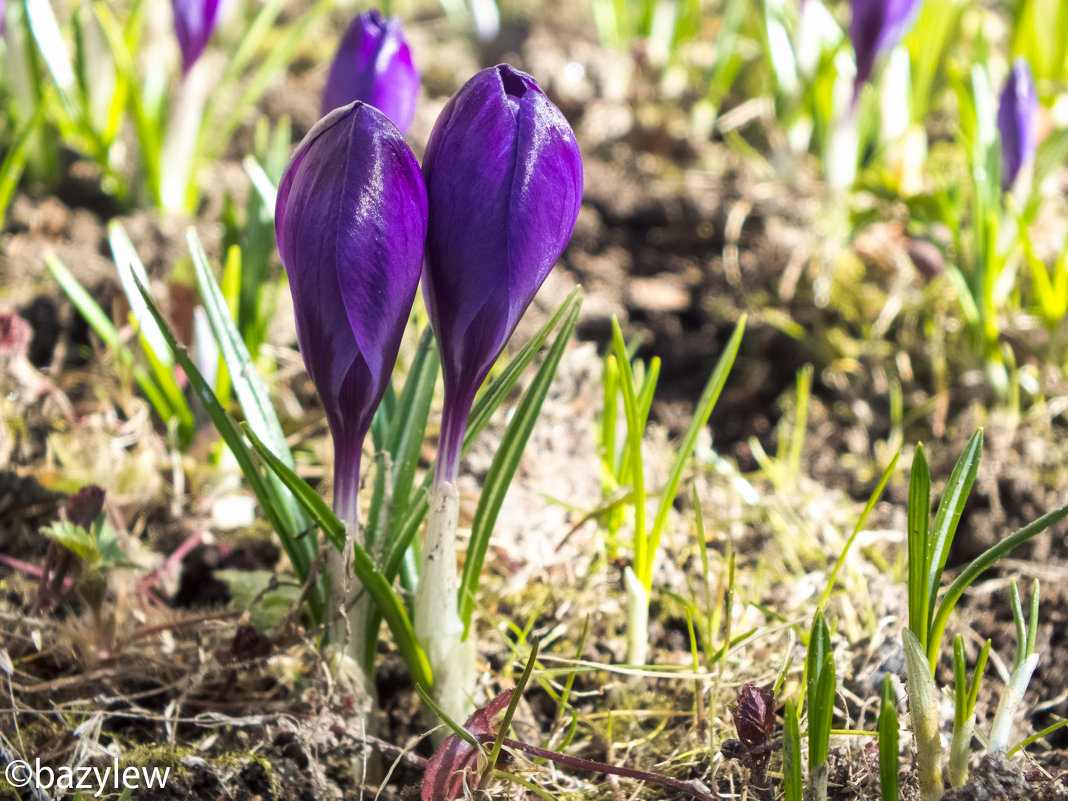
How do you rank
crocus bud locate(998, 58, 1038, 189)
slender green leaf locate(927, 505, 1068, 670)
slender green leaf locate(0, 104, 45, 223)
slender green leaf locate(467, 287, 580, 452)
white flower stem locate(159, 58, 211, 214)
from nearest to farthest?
slender green leaf locate(927, 505, 1068, 670)
slender green leaf locate(467, 287, 580, 452)
slender green leaf locate(0, 104, 45, 223)
crocus bud locate(998, 58, 1038, 189)
white flower stem locate(159, 58, 211, 214)

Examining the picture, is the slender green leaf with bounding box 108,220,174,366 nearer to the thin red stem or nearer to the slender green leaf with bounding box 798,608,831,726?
the thin red stem

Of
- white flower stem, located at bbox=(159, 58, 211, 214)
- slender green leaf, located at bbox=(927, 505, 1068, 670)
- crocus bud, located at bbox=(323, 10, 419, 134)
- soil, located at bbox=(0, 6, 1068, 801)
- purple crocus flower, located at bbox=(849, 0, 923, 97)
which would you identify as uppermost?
purple crocus flower, located at bbox=(849, 0, 923, 97)

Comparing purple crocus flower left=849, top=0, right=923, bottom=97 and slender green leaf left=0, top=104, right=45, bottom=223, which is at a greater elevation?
purple crocus flower left=849, top=0, right=923, bottom=97

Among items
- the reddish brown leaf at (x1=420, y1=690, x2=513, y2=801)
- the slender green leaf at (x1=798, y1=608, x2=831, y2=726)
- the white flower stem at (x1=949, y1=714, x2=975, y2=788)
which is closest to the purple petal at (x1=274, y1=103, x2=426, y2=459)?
the reddish brown leaf at (x1=420, y1=690, x2=513, y2=801)

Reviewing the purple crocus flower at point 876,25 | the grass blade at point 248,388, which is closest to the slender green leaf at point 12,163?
the grass blade at point 248,388

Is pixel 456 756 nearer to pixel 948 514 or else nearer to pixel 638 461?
pixel 638 461

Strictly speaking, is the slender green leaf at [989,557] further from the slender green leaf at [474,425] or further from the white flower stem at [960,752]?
the slender green leaf at [474,425]
